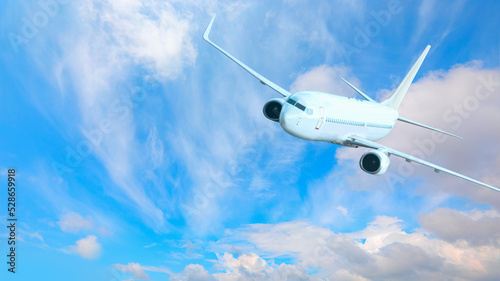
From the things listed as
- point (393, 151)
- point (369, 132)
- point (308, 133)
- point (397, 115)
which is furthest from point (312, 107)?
point (397, 115)

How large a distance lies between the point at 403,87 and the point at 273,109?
1480cm

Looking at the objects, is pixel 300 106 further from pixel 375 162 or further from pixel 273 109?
pixel 375 162

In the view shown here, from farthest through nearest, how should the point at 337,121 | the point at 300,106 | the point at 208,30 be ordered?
the point at 208,30, the point at 337,121, the point at 300,106

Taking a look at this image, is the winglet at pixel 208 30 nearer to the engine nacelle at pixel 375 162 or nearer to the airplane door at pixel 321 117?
the airplane door at pixel 321 117

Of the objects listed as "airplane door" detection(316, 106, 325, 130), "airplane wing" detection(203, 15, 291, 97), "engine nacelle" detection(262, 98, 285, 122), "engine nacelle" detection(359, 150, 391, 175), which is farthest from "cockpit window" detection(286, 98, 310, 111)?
"airplane wing" detection(203, 15, 291, 97)

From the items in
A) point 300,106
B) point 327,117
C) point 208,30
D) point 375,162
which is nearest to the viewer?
point 300,106

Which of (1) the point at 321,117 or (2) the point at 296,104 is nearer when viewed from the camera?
(2) the point at 296,104

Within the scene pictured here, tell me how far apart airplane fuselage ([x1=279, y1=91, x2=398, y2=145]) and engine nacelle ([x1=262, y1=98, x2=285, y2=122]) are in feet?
9.56

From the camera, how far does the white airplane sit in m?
22.9

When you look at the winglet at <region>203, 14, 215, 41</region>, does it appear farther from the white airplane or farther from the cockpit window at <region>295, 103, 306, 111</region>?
the cockpit window at <region>295, 103, 306, 111</region>

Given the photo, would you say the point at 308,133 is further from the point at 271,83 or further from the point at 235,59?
the point at 235,59

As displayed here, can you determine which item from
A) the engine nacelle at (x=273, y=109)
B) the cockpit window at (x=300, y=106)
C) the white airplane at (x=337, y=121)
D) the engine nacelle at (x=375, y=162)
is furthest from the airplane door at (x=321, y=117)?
the engine nacelle at (x=273, y=109)

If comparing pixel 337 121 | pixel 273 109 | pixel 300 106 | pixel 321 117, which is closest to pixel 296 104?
pixel 300 106

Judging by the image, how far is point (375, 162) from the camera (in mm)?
23297
